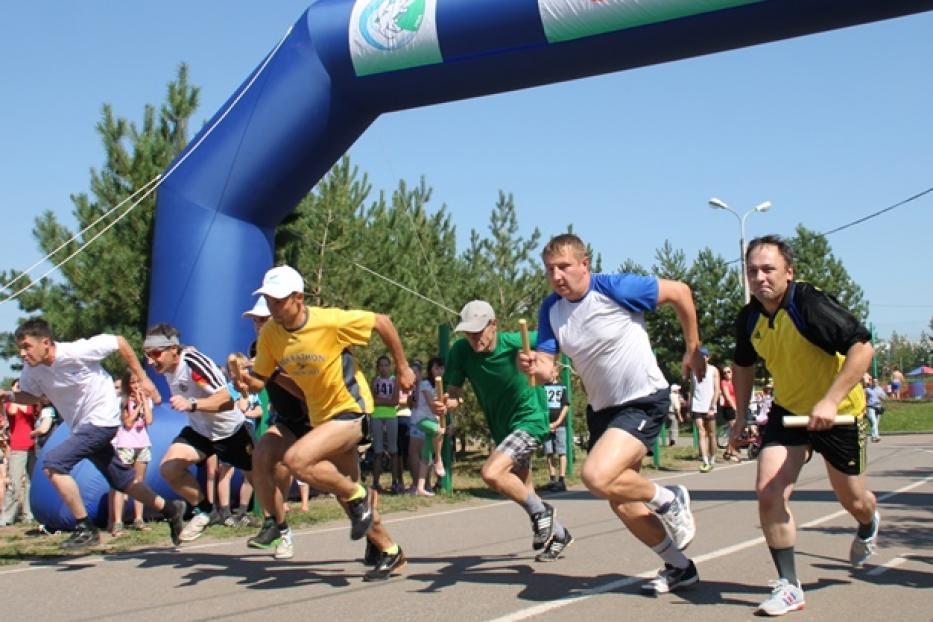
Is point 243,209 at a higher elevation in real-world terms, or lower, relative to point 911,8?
lower

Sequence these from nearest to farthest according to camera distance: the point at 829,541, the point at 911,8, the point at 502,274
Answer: the point at 829,541, the point at 911,8, the point at 502,274

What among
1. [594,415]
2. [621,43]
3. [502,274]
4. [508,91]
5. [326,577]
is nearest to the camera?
[594,415]

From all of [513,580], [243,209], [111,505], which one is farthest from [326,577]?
[243,209]

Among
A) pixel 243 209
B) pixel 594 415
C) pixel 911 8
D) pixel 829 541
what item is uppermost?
pixel 911 8

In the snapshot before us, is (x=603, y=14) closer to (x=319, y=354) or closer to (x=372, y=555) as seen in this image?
Result: (x=319, y=354)

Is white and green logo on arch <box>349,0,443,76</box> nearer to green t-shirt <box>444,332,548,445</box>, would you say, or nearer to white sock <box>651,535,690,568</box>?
green t-shirt <box>444,332,548,445</box>

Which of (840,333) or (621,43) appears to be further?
(621,43)

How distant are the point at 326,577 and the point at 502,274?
48.2 ft

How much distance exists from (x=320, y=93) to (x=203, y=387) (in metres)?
5.10

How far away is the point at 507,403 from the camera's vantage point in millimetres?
7680

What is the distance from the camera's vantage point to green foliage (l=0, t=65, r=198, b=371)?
14.4 meters

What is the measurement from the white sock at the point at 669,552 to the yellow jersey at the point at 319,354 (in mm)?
2233

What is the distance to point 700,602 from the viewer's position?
5684 mm

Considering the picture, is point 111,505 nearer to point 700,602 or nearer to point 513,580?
point 513,580
